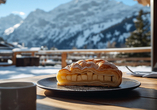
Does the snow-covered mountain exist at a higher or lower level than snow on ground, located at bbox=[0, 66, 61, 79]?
higher

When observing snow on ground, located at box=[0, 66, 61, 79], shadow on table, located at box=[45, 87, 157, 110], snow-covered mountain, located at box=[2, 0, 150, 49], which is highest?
snow-covered mountain, located at box=[2, 0, 150, 49]

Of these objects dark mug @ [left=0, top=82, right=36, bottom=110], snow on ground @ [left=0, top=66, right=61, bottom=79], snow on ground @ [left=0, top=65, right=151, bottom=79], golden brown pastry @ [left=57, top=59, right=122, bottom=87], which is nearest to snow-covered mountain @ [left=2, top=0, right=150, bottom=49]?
snow on ground @ [left=0, top=65, right=151, bottom=79]

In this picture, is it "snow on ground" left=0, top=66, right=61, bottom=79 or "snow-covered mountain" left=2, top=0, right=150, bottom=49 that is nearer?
"snow on ground" left=0, top=66, right=61, bottom=79

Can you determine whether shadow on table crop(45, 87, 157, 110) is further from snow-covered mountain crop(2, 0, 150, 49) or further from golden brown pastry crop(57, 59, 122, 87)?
snow-covered mountain crop(2, 0, 150, 49)

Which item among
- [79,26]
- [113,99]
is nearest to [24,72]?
[113,99]

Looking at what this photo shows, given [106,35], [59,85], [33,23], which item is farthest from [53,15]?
[59,85]

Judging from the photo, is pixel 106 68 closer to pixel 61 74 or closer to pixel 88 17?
pixel 61 74

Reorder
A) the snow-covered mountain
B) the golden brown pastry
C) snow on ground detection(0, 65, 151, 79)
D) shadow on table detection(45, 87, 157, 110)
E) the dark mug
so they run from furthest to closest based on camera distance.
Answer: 1. the snow-covered mountain
2. snow on ground detection(0, 65, 151, 79)
3. the golden brown pastry
4. shadow on table detection(45, 87, 157, 110)
5. the dark mug
